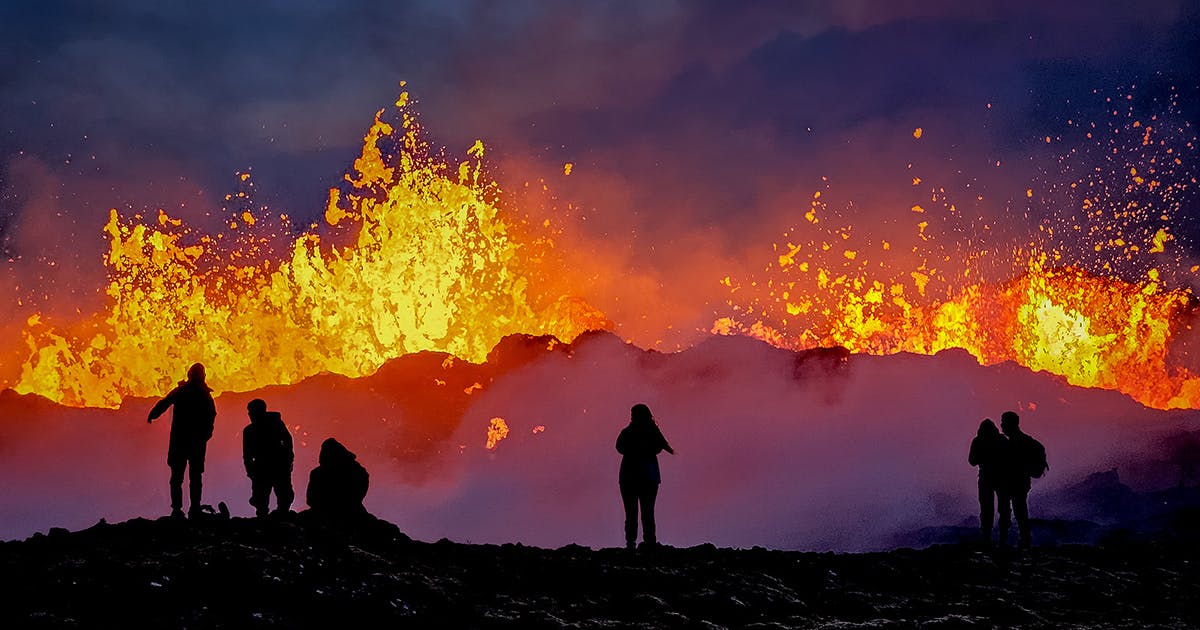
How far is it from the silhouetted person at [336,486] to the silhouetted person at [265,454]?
1105 millimetres

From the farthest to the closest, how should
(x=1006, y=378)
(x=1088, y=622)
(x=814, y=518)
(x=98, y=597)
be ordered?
(x=1006, y=378), (x=814, y=518), (x=1088, y=622), (x=98, y=597)

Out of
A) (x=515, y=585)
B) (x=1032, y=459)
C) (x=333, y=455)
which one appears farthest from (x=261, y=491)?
(x=1032, y=459)

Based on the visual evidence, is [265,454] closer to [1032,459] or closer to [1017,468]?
[1017,468]

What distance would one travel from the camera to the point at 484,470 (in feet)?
629

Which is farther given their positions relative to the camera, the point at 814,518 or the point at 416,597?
the point at 814,518

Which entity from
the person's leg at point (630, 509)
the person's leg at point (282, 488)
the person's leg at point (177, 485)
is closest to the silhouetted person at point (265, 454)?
the person's leg at point (282, 488)

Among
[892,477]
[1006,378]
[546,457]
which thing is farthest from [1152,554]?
[546,457]

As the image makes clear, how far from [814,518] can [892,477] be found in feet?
51.4

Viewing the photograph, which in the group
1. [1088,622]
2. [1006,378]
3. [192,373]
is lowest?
[1088,622]

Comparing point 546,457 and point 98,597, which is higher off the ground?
point 546,457

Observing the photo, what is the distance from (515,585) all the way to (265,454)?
601cm

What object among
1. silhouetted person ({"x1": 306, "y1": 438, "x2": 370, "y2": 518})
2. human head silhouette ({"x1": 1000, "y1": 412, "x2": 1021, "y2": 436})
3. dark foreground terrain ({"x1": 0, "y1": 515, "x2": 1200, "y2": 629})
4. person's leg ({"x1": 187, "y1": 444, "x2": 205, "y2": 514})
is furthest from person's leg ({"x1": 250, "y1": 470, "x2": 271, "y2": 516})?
human head silhouette ({"x1": 1000, "y1": 412, "x2": 1021, "y2": 436})

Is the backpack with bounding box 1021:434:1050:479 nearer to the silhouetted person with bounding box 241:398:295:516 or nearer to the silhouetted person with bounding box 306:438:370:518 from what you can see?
the silhouetted person with bounding box 306:438:370:518

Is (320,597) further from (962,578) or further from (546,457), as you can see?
(546,457)
